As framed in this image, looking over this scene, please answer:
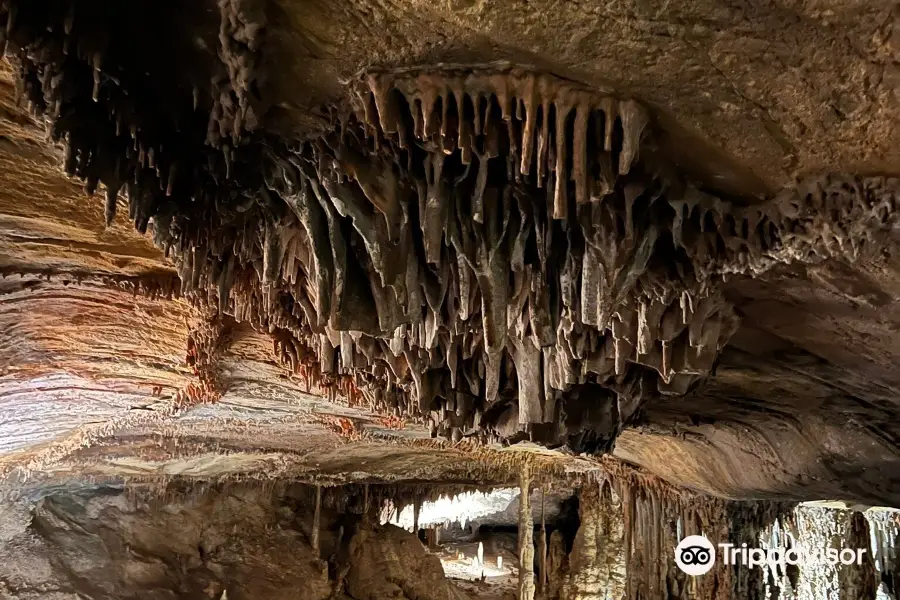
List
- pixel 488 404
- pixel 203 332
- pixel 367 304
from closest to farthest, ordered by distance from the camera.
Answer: pixel 367 304
pixel 203 332
pixel 488 404

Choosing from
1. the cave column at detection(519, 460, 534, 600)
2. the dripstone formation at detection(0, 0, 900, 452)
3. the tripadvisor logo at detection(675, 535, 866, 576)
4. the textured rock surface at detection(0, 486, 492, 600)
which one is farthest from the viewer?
the cave column at detection(519, 460, 534, 600)

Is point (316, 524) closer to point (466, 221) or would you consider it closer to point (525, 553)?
point (525, 553)

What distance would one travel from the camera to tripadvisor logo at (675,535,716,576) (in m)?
8.27

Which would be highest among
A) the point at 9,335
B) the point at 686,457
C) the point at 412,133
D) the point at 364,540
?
the point at 412,133

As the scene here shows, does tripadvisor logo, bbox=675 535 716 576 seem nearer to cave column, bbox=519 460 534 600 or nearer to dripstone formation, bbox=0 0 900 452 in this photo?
cave column, bbox=519 460 534 600

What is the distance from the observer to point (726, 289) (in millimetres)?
3420

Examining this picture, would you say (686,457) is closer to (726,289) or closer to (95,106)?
(726,289)

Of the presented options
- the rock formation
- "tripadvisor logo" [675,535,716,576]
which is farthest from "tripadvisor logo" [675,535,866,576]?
the rock formation

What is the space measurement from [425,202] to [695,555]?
7.17 m

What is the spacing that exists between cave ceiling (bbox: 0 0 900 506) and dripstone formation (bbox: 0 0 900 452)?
1cm

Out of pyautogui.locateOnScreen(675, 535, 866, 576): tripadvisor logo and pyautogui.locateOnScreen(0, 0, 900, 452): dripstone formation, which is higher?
pyautogui.locateOnScreen(0, 0, 900, 452): dripstone formation

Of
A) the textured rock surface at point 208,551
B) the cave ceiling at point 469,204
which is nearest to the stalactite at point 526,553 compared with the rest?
the textured rock surface at point 208,551

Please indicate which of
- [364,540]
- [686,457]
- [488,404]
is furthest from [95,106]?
[364,540]

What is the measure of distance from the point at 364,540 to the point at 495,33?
10.9 metres
